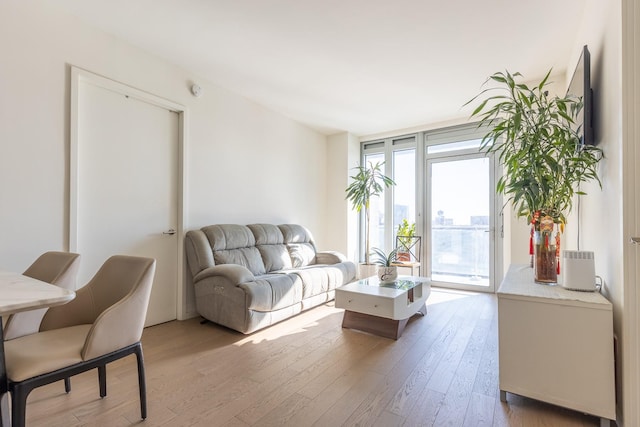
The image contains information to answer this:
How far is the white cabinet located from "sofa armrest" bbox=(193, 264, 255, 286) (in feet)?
6.96

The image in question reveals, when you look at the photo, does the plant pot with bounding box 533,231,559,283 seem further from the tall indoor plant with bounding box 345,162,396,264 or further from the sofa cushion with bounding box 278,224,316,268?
the tall indoor plant with bounding box 345,162,396,264

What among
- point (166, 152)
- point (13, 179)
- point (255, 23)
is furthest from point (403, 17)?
point (13, 179)

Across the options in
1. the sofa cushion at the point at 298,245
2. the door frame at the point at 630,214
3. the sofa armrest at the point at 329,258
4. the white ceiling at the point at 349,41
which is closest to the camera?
the door frame at the point at 630,214

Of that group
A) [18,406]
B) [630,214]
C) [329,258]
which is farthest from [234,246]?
[630,214]

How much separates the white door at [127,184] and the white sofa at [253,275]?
1.07ft

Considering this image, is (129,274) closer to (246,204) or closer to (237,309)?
(237,309)

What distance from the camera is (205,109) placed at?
11.9ft

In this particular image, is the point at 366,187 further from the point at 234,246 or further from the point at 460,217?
the point at 234,246

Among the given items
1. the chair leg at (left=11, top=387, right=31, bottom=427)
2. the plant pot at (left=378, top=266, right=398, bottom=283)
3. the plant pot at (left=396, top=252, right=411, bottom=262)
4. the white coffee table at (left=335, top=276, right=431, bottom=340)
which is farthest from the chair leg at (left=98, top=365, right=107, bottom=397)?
the plant pot at (left=396, top=252, right=411, bottom=262)

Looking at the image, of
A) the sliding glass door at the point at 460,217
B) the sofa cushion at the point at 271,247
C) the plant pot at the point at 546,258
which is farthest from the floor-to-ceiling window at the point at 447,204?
the plant pot at the point at 546,258

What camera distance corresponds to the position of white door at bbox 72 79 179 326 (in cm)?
268

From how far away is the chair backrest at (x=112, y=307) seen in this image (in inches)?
57.5

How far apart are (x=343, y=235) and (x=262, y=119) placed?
8.13 feet

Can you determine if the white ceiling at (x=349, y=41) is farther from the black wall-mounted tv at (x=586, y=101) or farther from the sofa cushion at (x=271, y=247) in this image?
the sofa cushion at (x=271, y=247)
